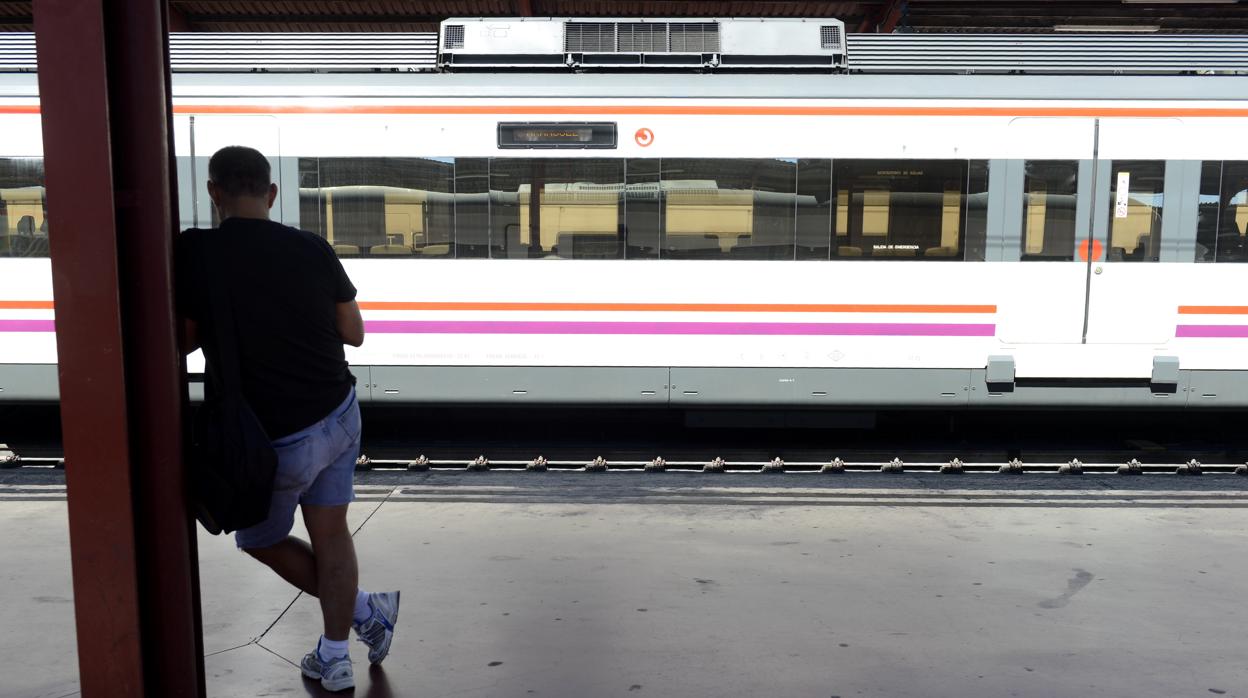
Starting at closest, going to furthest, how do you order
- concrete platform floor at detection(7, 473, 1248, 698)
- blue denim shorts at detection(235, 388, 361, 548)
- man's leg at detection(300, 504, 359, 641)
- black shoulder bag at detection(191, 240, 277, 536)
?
black shoulder bag at detection(191, 240, 277, 536) → blue denim shorts at detection(235, 388, 361, 548) → man's leg at detection(300, 504, 359, 641) → concrete platform floor at detection(7, 473, 1248, 698)

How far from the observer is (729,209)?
7.05m

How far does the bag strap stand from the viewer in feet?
8.73

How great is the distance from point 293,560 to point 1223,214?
23.0 feet

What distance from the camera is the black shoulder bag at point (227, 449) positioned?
2629 mm

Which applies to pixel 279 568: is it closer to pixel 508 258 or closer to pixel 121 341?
pixel 121 341

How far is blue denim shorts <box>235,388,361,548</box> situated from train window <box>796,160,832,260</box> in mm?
4695

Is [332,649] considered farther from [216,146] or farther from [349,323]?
[216,146]

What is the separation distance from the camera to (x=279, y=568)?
3.04 metres

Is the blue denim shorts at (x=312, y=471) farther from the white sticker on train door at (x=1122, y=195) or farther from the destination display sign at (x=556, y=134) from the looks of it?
the white sticker on train door at (x=1122, y=195)

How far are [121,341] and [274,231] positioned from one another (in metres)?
0.55

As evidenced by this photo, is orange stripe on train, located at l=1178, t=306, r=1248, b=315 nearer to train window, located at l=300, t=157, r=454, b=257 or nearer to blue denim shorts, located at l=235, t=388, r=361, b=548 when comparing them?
train window, located at l=300, t=157, r=454, b=257

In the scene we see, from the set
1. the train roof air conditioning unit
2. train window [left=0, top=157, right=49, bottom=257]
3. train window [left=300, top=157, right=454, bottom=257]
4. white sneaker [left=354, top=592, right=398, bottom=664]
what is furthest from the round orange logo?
train window [left=0, top=157, right=49, bottom=257]

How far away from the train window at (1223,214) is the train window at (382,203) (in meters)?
5.57

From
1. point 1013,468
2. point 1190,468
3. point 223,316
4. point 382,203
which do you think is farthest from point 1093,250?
point 223,316
